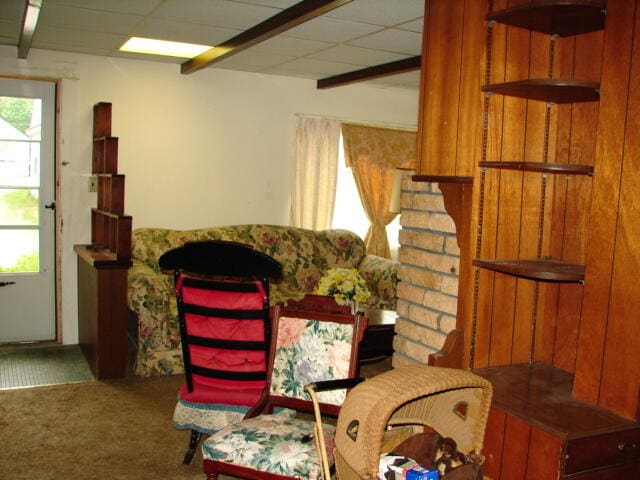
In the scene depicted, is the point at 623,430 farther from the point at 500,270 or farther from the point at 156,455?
the point at 156,455

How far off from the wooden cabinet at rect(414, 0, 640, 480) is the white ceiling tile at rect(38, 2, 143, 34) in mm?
2227

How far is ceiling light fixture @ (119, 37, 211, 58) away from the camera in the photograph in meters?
4.57

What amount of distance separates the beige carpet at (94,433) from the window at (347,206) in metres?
2.59

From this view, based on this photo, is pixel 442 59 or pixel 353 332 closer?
pixel 442 59

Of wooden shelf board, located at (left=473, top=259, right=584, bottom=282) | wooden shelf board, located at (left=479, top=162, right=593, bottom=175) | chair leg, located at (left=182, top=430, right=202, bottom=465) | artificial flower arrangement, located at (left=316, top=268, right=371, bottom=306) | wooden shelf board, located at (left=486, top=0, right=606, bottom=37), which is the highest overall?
wooden shelf board, located at (left=486, top=0, right=606, bottom=37)

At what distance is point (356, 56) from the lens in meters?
4.71

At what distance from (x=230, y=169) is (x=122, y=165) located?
936 millimetres

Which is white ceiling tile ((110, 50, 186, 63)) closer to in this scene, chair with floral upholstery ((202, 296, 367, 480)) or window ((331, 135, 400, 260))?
window ((331, 135, 400, 260))

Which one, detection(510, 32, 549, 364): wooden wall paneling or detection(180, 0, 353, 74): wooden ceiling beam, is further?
detection(180, 0, 353, 74): wooden ceiling beam

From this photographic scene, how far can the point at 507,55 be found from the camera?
2.17m

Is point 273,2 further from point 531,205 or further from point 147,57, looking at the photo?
point 147,57

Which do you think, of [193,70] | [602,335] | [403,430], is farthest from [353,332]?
[193,70]

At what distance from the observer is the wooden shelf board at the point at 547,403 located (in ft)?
5.99

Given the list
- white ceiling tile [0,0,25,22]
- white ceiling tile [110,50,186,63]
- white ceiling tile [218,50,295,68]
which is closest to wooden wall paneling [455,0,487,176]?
white ceiling tile [0,0,25,22]
